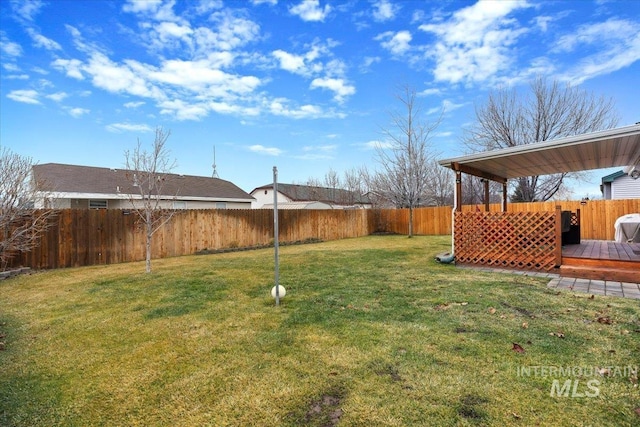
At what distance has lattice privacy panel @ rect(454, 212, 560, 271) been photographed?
629cm

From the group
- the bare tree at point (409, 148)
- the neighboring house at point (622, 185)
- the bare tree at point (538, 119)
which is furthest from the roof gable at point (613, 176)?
the bare tree at point (409, 148)

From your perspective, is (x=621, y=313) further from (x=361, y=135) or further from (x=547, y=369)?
(x=361, y=135)

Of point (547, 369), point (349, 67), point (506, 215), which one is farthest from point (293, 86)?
point (547, 369)

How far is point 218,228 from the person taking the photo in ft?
38.1

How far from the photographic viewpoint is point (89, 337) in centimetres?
338

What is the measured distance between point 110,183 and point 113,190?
31.2 inches

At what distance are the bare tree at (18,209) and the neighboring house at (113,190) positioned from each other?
3.96m

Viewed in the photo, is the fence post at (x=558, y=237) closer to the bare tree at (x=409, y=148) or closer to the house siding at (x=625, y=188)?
the bare tree at (x=409, y=148)

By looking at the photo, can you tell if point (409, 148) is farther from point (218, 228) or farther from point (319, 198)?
point (319, 198)

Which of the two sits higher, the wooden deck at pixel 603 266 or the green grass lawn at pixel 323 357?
the wooden deck at pixel 603 266

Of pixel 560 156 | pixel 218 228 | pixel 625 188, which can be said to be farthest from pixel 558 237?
pixel 625 188

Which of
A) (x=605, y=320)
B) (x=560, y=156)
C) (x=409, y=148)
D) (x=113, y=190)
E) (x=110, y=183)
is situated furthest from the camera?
(x=409, y=148)
